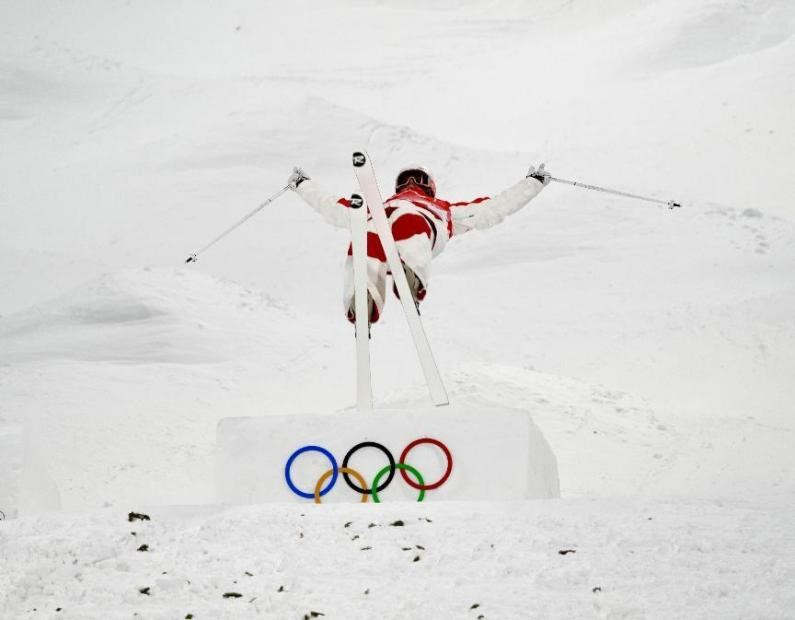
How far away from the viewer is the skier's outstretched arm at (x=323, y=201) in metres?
5.10

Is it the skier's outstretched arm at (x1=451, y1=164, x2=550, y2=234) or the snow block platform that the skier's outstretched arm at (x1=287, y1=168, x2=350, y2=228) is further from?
the snow block platform

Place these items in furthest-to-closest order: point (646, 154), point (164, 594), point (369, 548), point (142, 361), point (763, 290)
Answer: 1. point (646, 154)
2. point (763, 290)
3. point (142, 361)
4. point (369, 548)
5. point (164, 594)

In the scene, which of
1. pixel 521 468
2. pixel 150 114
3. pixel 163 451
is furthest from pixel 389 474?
pixel 150 114

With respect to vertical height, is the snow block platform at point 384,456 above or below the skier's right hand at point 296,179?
below

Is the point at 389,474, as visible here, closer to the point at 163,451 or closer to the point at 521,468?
the point at 521,468

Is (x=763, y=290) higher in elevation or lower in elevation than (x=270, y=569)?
higher

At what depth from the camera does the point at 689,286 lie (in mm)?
12320

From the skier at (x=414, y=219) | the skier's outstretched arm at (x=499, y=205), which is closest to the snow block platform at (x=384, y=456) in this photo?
the skier at (x=414, y=219)

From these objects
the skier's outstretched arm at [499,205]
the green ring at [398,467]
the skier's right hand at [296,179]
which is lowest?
the green ring at [398,467]

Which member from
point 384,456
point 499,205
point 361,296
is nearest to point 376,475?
point 384,456

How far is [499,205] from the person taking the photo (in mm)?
5297

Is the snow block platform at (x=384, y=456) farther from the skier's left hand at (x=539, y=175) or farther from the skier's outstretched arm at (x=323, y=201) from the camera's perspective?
the skier's left hand at (x=539, y=175)

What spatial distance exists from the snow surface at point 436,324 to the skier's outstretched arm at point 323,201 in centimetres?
148

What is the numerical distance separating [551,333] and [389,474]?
23.5ft
